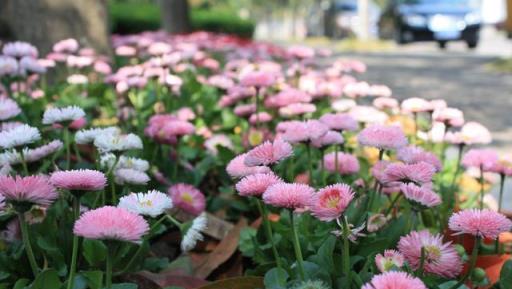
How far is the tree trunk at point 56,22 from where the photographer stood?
4203 mm

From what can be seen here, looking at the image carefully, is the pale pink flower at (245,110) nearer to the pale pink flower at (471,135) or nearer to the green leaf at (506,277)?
the pale pink flower at (471,135)

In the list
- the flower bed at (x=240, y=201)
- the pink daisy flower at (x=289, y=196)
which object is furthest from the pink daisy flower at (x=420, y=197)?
the pink daisy flower at (x=289, y=196)

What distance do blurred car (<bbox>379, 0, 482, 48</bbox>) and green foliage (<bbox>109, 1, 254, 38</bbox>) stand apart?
3.79 metres

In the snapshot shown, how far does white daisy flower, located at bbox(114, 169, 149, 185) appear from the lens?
1614mm

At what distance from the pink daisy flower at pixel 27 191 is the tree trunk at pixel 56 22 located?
3229mm

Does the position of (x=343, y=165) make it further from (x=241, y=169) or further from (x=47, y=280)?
(x=47, y=280)

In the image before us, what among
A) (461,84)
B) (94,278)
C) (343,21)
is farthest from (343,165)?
(343,21)

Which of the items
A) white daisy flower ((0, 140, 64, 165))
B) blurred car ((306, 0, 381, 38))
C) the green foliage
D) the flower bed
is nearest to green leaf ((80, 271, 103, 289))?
the flower bed

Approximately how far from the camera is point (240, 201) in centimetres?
221

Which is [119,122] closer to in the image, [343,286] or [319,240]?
[319,240]

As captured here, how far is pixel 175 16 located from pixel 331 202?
29.6ft

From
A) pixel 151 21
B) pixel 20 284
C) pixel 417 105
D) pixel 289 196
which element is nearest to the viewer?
pixel 289 196

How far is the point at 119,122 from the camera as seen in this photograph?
2.86 meters

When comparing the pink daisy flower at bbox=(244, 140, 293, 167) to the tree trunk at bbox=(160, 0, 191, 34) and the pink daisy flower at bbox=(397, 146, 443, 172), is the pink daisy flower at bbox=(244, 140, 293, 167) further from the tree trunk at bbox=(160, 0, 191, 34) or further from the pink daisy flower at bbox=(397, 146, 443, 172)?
the tree trunk at bbox=(160, 0, 191, 34)
